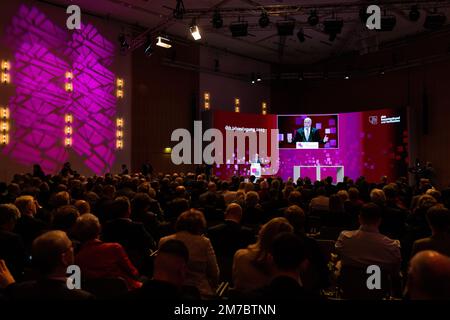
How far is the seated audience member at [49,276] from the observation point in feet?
7.25

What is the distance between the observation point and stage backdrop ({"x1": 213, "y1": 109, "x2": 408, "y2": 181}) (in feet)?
54.6

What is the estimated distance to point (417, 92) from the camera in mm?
16672

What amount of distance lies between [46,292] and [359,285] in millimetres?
2357

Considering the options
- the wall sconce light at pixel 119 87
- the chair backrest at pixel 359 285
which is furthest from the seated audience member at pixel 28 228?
the wall sconce light at pixel 119 87

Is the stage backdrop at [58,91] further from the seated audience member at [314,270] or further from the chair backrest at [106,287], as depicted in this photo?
the seated audience member at [314,270]

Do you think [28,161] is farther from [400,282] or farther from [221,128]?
[400,282]

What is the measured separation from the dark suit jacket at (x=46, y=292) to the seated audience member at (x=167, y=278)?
336mm

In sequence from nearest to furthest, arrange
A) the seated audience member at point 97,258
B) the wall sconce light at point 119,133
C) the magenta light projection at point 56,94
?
the seated audience member at point 97,258 → the magenta light projection at point 56,94 → the wall sconce light at point 119,133

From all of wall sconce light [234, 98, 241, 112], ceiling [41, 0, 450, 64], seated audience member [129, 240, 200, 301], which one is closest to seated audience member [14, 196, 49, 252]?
seated audience member [129, 240, 200, 301]

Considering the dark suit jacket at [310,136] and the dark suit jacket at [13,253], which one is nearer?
the dark suit jacket at [13,253]

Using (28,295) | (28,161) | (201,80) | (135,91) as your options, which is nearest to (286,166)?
(201,80)

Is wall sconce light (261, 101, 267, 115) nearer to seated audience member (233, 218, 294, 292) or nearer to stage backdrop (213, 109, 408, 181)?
stage backdrop (213, 109, 408, 181)

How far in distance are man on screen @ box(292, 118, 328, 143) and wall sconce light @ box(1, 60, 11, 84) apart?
1190cm

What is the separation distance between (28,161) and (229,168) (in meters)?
7.80
